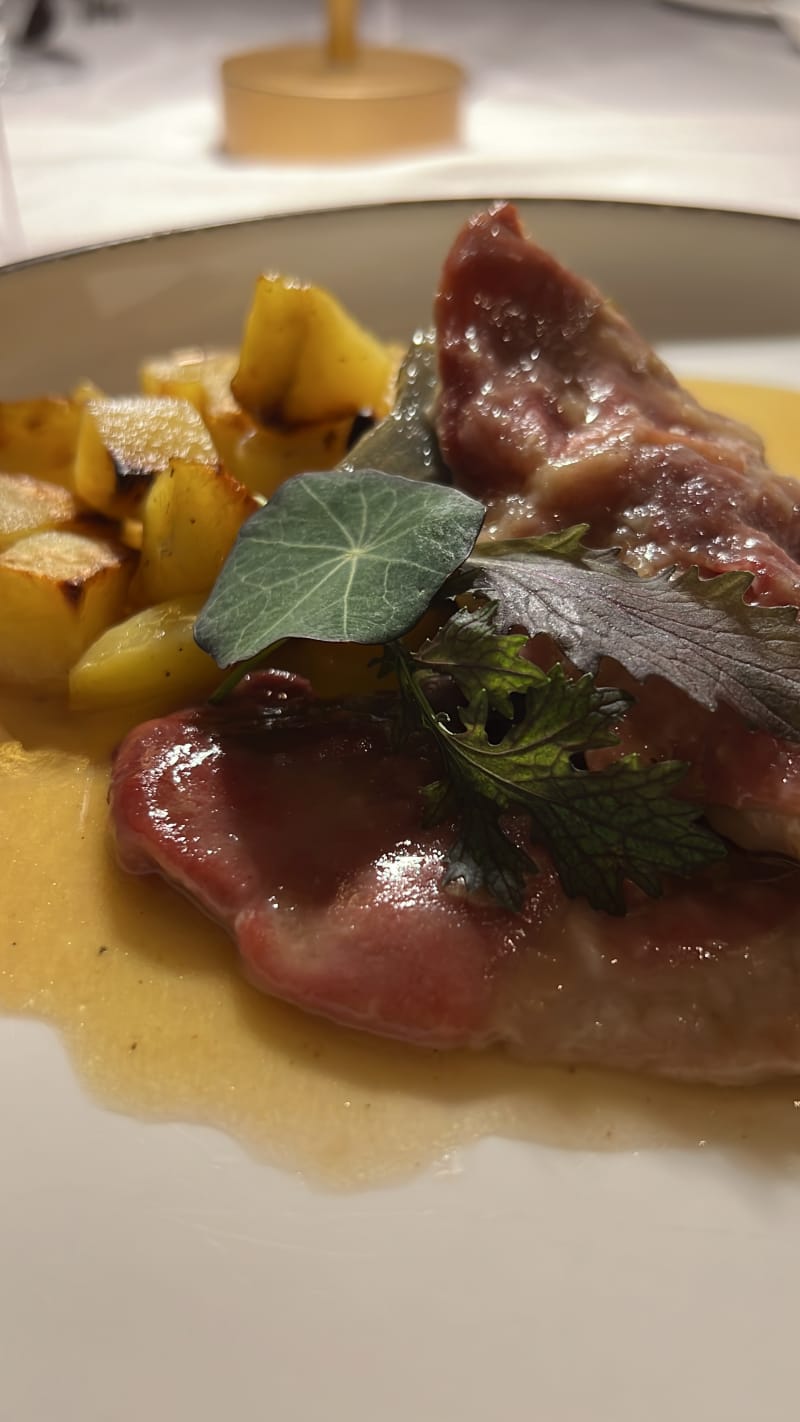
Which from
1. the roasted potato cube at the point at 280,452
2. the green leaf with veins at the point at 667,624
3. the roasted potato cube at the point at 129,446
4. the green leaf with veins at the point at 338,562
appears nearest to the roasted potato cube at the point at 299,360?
the roasted potato cube at the point at 280,452

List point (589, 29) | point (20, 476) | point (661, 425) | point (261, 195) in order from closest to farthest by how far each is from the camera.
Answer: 1. point (661, 425)
2. point (20, 476)
3. point (261, 195)
4. point (589, 29)

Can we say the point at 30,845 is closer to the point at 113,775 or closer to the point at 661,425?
the point at 113,775

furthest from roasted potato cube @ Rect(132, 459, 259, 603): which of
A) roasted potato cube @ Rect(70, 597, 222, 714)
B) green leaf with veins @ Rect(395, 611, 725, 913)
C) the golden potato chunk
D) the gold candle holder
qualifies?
the gold candle holder

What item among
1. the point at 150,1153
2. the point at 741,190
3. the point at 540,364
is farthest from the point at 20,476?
the point at 741,190

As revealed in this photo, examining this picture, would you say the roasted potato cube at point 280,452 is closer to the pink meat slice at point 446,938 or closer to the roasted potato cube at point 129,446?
the roasted potato cube at point 129,446

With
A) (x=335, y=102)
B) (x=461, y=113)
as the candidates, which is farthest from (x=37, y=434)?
(x=461, y=113)

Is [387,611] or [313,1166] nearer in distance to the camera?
[313,1166]
